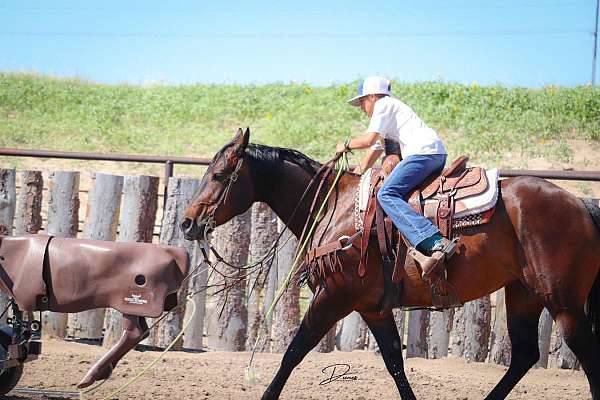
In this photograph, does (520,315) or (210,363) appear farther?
(210,363)

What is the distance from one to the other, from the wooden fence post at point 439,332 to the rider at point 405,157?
2.34m

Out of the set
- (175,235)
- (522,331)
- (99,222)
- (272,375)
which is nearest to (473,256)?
(522,331)

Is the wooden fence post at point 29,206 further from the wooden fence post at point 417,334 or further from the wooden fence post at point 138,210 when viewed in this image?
the wooden fence post at point 417,334

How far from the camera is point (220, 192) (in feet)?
19.2

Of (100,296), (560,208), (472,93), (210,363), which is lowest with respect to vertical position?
(210,363)

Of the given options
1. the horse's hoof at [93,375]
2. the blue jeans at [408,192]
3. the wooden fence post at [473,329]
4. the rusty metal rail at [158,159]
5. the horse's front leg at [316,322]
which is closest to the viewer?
the horse's hoof at [93,375]

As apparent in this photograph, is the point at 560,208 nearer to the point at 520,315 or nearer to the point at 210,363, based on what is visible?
the point at 520,315

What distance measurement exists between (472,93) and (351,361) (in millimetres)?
11060

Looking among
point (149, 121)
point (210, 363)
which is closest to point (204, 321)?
point (210, 363)

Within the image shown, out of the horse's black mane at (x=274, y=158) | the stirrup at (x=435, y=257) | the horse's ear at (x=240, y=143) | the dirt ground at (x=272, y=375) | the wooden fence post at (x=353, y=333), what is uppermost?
the horse's ear at (x=240, y=143)

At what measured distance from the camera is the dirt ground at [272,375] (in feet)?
21.0

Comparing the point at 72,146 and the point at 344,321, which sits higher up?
the point at 72,146

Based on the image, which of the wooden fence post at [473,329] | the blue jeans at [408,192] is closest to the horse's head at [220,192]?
the blue jeans at [408,192]

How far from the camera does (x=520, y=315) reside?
600 cm
